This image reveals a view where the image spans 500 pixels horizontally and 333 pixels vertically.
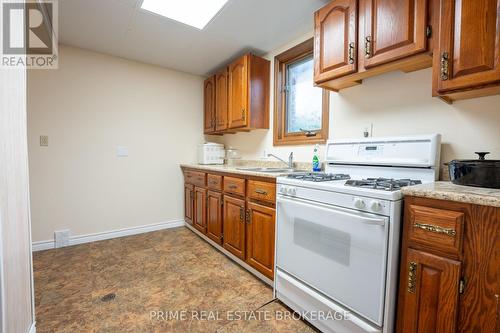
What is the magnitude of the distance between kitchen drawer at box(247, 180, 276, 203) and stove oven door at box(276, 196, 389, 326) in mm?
143

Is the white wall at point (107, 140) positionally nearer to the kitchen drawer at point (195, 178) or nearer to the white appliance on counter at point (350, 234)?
the kitchen drawer at point (195, 178)

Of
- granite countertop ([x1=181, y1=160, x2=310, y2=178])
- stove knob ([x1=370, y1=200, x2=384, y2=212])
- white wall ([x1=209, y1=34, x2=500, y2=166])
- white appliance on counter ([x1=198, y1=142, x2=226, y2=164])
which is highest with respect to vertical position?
white wall ([x1=209, y1=34, x2=500, y2=166])

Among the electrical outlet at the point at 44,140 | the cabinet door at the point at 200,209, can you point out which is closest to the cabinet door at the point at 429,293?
the cabinet door at the point at 200,209

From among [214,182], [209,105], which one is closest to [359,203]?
[214,182]

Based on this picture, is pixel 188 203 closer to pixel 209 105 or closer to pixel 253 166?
pixel 253 166

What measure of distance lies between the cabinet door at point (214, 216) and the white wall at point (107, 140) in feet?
3.18

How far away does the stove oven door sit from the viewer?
1095 millimetres

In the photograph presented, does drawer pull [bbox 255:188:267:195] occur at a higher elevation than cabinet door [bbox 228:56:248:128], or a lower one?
lower

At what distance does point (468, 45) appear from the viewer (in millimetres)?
1076

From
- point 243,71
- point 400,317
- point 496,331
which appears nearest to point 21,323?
point 400,317

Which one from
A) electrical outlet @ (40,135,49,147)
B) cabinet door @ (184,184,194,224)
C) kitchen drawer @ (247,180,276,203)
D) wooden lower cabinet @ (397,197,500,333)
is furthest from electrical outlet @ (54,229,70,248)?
wooden lower cabinet @ (397,197,500,333)

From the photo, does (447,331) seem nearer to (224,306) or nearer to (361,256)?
(361,256)

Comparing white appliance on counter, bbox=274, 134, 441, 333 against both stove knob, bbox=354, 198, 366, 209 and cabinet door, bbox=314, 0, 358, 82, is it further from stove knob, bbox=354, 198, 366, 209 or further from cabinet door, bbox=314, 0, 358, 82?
cabinet door, bbox=314, 0, 358, 82

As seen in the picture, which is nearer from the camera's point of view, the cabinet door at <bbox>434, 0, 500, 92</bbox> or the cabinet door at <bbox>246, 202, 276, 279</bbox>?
the cabinet door at <bbox>434, 0, 500, 92</bbox>
